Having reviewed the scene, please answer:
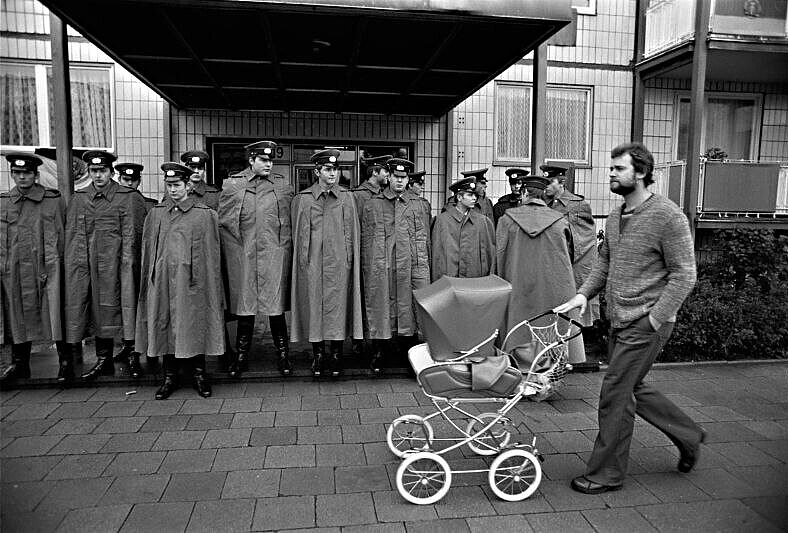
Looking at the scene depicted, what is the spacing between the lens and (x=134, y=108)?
Answer: 948cm

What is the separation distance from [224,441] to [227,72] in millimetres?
5376

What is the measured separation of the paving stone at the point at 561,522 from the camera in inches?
133

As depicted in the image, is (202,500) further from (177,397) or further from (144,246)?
(144,246)

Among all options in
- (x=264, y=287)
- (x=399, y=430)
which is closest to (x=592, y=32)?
(x=264, y=287)

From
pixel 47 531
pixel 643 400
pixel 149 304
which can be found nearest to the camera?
pixel 47 531

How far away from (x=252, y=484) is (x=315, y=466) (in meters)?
0.49

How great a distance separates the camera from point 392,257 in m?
6.18

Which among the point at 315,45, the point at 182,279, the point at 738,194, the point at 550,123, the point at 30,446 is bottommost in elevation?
the point at 30,446

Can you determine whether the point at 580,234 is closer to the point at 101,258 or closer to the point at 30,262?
the point at 101,258

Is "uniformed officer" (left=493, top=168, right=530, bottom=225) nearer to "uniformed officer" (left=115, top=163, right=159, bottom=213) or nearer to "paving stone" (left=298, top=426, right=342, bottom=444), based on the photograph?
"paving stone" (left=298, top=426, right=342, bottom=444)

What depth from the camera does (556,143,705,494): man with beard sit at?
11.9 feet

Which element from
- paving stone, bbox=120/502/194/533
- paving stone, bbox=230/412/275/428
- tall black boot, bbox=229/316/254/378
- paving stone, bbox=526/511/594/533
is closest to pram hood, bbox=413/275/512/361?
paving stone, bbox=526/511/594/533

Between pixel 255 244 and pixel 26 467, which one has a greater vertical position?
pixel 255 244

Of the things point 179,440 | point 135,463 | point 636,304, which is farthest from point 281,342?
point 636,304
